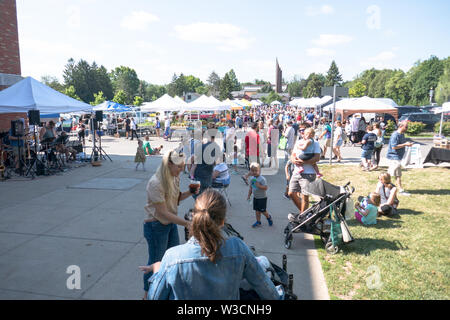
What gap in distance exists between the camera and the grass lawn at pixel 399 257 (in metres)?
4.01

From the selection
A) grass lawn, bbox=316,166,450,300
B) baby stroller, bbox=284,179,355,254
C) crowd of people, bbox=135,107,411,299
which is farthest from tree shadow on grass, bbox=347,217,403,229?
baby stroller, bbox=284,179,355,254

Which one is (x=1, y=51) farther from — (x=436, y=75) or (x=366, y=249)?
(x=436, y=75)

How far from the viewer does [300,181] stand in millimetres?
6180

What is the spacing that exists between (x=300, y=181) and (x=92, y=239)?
3951mm

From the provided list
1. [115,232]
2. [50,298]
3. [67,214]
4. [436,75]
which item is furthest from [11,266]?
[436,75]

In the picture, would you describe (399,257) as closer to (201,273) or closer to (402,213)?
(402,213)

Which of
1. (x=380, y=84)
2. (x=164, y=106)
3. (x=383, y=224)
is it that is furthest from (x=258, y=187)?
(x=380, y=84)

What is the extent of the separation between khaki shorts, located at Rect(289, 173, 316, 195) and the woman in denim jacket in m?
4.41

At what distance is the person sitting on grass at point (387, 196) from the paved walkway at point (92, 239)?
196 cm

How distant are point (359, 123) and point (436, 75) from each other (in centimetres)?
6709

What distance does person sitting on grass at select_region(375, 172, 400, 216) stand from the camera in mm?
6691

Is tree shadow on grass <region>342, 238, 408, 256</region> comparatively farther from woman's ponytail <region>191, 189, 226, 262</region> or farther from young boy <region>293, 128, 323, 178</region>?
woman's ponytail <region>191, 189, 226, 262</region>

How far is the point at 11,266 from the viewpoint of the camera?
15.4 ft

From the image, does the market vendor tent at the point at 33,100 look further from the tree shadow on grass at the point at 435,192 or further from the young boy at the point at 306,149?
the tree shadow on grass at the point at 435,192
